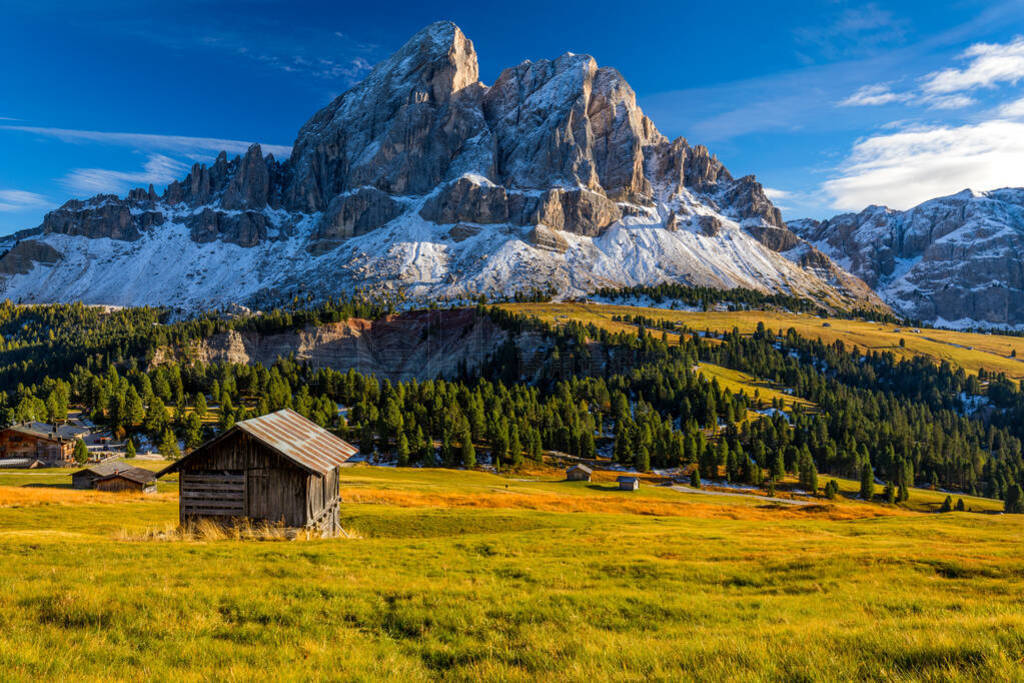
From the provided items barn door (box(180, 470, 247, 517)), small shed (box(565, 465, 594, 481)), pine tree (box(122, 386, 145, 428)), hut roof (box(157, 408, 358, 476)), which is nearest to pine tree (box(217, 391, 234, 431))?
pine tree (box(122, 386, 145, 428))

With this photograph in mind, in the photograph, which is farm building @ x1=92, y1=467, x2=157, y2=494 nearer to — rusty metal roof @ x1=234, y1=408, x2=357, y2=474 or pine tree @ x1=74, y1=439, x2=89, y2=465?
rusty metal roof @ x1=234, y1=408, x2=357, y2=474

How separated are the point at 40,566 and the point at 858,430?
15539 cm

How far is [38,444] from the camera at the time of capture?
94.4 meters

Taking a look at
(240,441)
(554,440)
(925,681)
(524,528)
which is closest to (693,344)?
(554,440)

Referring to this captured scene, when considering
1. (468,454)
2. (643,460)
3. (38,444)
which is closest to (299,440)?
(468,454)

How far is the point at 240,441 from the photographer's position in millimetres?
27062

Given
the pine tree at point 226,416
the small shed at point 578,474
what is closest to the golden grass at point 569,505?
the small shed at point 578,474

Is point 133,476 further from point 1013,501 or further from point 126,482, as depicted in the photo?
point 1013,501

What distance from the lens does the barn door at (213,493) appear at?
26.6m

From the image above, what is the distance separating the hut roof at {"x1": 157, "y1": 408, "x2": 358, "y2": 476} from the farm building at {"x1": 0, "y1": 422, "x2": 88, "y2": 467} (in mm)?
89907

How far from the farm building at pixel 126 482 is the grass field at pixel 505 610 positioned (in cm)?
4354

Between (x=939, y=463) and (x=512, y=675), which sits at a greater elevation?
(x=512, y=675)

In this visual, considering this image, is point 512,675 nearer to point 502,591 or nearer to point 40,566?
point 502,591

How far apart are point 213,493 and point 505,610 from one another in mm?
21514
